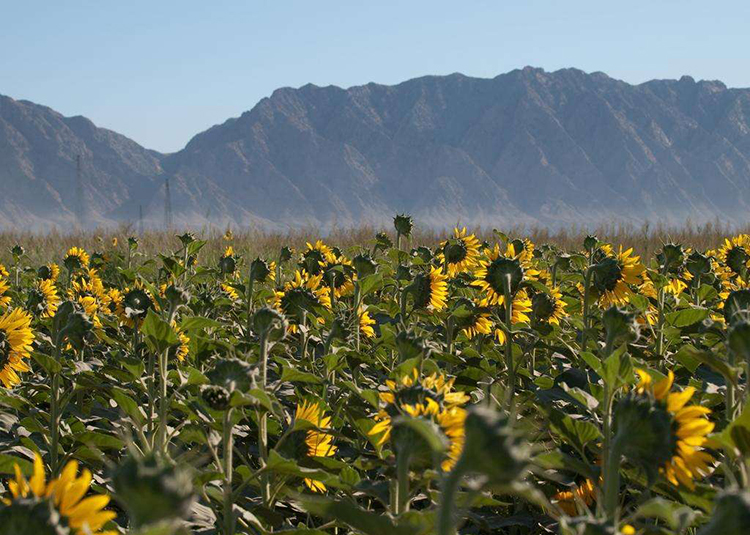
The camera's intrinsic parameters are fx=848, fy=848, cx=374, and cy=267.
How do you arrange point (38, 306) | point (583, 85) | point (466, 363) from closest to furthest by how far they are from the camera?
point (466, 363) < point (38, 306) < point (583, 85)

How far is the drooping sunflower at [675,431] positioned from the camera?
1.34m

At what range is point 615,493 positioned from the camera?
1.39m

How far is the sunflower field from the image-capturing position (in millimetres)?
950

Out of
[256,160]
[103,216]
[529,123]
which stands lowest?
[103,216]

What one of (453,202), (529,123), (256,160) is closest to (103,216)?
(256,160)

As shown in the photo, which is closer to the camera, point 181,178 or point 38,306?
point 38,306

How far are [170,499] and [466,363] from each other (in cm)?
219

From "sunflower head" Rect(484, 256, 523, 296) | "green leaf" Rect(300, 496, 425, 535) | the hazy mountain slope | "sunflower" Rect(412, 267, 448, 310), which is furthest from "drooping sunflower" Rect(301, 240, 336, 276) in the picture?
the hazy mountain slope

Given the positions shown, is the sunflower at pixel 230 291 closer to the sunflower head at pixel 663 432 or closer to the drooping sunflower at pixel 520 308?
the drooping sunflower at pixel 520 308

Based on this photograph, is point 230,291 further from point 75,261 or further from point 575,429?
point 575,429

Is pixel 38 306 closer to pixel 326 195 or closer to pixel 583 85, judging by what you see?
pixel 326 195

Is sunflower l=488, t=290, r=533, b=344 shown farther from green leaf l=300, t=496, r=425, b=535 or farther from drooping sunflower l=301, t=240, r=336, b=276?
green leaf l=300, t=496, r=425, b=535

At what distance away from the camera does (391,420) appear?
57.5 inches

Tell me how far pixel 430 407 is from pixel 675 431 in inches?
15.7
